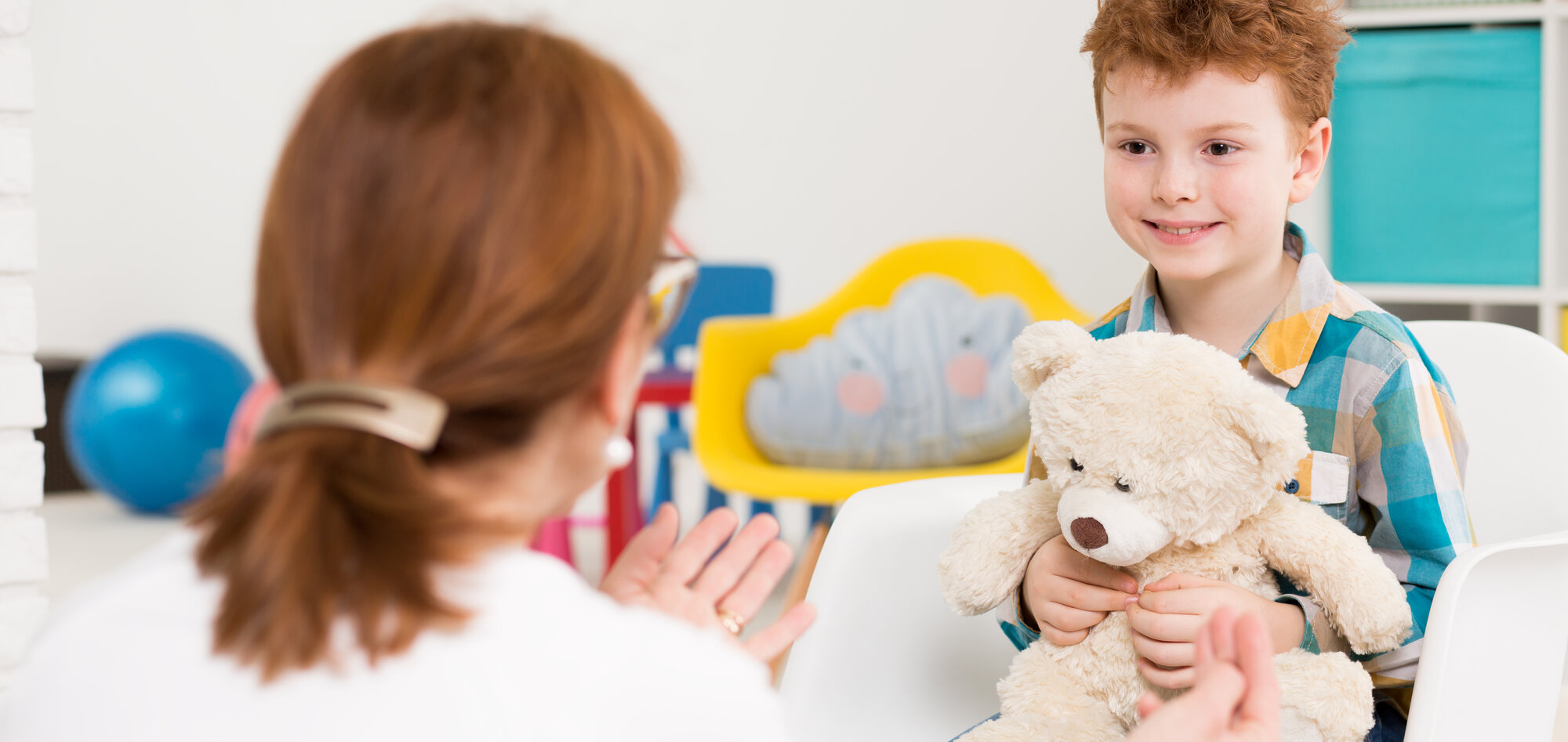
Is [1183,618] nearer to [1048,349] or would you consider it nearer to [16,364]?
[1048,349]

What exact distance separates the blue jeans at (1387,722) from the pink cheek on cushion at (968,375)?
1.37 m

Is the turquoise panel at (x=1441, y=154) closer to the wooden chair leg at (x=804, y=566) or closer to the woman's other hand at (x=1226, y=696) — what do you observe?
the wooden chair leg at (x=804, y=566)

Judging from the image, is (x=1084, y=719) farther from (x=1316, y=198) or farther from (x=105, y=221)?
(x=105, y=221)

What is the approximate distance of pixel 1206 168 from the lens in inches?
33.3

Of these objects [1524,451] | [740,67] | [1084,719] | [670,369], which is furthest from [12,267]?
[740,67]

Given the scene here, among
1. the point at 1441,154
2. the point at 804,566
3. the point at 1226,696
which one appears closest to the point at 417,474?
the point at 1226,696

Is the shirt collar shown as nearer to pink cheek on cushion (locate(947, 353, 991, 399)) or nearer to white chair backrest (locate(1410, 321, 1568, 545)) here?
white chair backrest (locate(1410, 321, 1568, 545))

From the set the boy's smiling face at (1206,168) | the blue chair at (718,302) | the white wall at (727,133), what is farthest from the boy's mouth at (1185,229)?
the white wall at (727,133)

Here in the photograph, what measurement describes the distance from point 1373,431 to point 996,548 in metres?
0.26

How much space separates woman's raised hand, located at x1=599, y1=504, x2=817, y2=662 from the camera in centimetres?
62

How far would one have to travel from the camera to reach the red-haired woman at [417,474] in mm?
417

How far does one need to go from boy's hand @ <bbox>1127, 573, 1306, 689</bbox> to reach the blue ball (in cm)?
290

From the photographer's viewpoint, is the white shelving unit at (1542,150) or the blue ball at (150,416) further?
the blue ball at (150,416)

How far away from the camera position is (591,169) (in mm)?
450
